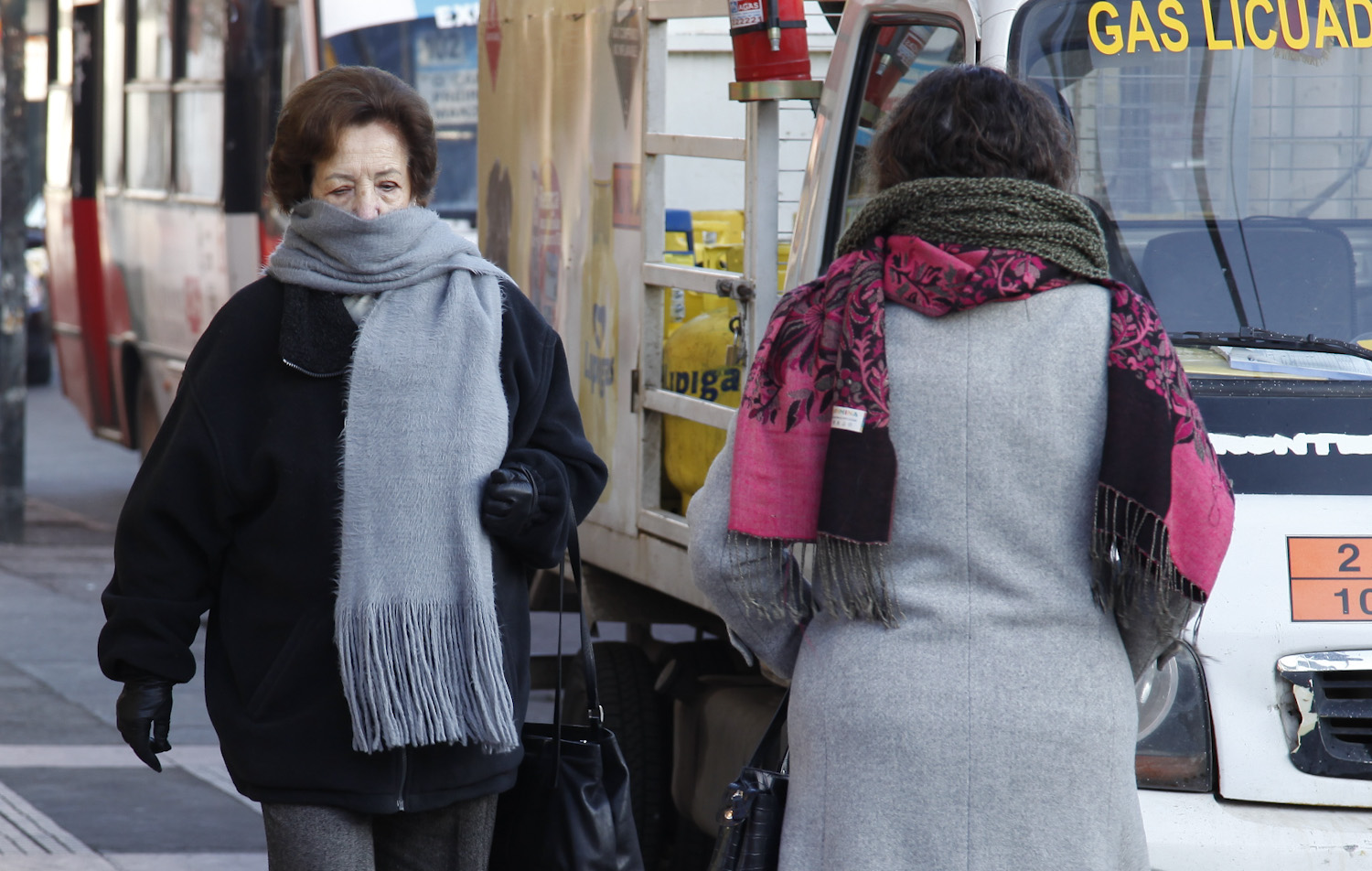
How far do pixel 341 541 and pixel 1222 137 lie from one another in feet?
6.38

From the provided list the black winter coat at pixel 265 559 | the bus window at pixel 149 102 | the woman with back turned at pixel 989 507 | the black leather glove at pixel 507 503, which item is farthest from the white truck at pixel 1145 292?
the bus window at pixel 149 102

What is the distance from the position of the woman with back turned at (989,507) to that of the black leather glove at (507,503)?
0.55 m

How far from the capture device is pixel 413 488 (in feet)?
9.09

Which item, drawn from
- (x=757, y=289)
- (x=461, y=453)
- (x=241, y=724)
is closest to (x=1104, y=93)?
(x=757, y=289)

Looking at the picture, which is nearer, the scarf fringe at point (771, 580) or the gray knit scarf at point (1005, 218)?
the gray knit scarf at point (1005, 218)

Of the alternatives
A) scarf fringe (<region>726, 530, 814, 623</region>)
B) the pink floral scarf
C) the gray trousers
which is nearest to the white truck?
the pink floral scarf

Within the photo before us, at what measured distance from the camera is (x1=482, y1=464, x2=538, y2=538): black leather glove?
2779 millimetres

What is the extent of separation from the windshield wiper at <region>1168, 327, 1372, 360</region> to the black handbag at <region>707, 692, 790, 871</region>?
4.43 ft

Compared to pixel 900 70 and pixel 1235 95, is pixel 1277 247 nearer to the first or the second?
pixel 1235 95

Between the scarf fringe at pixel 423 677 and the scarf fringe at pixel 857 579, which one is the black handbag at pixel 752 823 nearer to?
the scarf fringe at pixel 857 579

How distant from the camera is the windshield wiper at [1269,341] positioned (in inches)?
133

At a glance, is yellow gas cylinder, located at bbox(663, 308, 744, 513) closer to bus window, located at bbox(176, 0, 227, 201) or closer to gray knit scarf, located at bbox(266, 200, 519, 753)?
gray knit scarf, located at bbox(266, 200, 519, 753)

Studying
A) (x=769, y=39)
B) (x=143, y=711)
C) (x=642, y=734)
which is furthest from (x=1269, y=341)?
(x=642, y=734)

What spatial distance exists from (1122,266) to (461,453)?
142 cm
